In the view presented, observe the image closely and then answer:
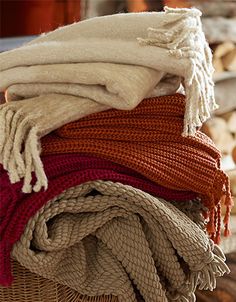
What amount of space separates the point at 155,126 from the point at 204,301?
13.4 inches

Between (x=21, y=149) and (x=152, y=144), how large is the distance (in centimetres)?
20

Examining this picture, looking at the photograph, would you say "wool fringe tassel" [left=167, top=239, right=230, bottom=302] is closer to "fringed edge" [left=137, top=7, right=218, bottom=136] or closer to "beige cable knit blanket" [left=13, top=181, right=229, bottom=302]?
"beige cable knit blanket" [left=13, top=181, right=229, bottom=302]

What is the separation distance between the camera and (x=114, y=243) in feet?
2.98

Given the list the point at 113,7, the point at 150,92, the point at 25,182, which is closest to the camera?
the point at 25,182

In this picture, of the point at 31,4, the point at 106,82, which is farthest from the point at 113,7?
the point at 106,82

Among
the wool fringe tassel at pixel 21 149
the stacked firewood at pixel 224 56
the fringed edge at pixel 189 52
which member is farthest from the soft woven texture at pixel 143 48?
the stacked firewood at pixel 224 56

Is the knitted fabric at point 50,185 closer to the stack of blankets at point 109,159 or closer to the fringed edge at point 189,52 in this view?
the stack of blankets at point 109,159

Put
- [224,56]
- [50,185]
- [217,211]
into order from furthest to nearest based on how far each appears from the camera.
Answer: [224,56]
[217,211]
[50,185]

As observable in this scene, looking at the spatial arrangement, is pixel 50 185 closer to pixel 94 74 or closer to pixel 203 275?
pixel 94 74

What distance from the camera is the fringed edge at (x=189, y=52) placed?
92 centimetres

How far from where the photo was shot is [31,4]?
6.95ft

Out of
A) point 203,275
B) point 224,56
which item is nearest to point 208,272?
point 203,275

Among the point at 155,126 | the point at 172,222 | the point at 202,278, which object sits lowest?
the point at 202,278

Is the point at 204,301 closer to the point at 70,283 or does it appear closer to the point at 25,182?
Result: the point at 70,283
